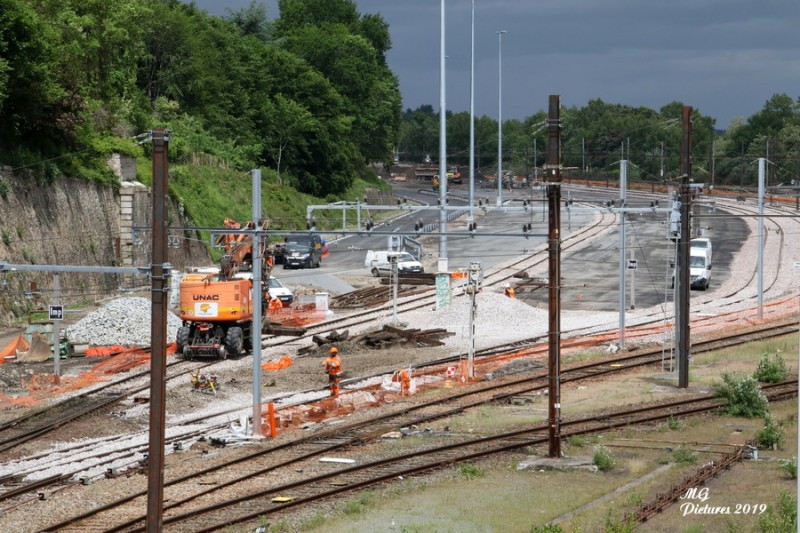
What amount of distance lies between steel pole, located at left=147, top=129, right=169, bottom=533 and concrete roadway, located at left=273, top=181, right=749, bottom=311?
31746 millimetres

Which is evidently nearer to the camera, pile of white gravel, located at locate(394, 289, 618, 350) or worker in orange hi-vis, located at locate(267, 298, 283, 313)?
pile of white gravel, located at locate(394, 289, 618, 350)

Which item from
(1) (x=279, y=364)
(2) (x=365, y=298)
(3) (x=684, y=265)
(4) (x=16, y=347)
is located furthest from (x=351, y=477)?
(2) (x=365, y=298)

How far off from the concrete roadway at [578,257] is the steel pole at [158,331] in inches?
1250

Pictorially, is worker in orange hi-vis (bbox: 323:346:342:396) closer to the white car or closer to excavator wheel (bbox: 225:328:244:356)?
excavator wheel (bbox: 225:328:244:356)

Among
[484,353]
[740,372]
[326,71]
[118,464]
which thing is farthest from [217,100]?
[118,464]

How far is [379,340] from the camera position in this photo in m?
45.7

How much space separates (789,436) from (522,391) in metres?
8.90

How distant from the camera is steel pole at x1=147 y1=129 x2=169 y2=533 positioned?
59.5 ft

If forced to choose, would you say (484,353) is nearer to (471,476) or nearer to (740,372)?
(740,372)

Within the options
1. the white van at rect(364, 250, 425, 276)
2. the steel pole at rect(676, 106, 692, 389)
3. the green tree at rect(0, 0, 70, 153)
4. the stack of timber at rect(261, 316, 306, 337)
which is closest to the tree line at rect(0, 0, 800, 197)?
the green tree at rect(0, 0, 70, 153)

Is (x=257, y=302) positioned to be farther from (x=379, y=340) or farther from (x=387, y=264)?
(x=387, y=264)

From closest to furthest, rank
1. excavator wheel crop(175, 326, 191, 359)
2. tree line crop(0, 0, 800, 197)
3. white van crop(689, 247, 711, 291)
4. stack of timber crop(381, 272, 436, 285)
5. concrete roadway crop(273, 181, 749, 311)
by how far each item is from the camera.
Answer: excavator wheel crop(175, 326, 191, 359) → tree line crop(0, 0, 800, 197) → concrete roadway crop(273, 181, 749, 311) → white van crop(689, 247, 711, 291) → stack of timber crop(381, 272, 436, 285)

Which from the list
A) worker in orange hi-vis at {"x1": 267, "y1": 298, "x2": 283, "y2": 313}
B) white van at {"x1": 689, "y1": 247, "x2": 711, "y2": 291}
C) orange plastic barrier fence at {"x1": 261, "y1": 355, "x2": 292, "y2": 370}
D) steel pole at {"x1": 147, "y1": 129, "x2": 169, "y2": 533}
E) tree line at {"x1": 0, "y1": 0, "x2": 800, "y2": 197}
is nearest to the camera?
steel pole at {"x1": 147, "y1": 129, "x2": 169, "y2": 533}

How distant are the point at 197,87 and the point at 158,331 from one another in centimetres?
Answer: 7798
